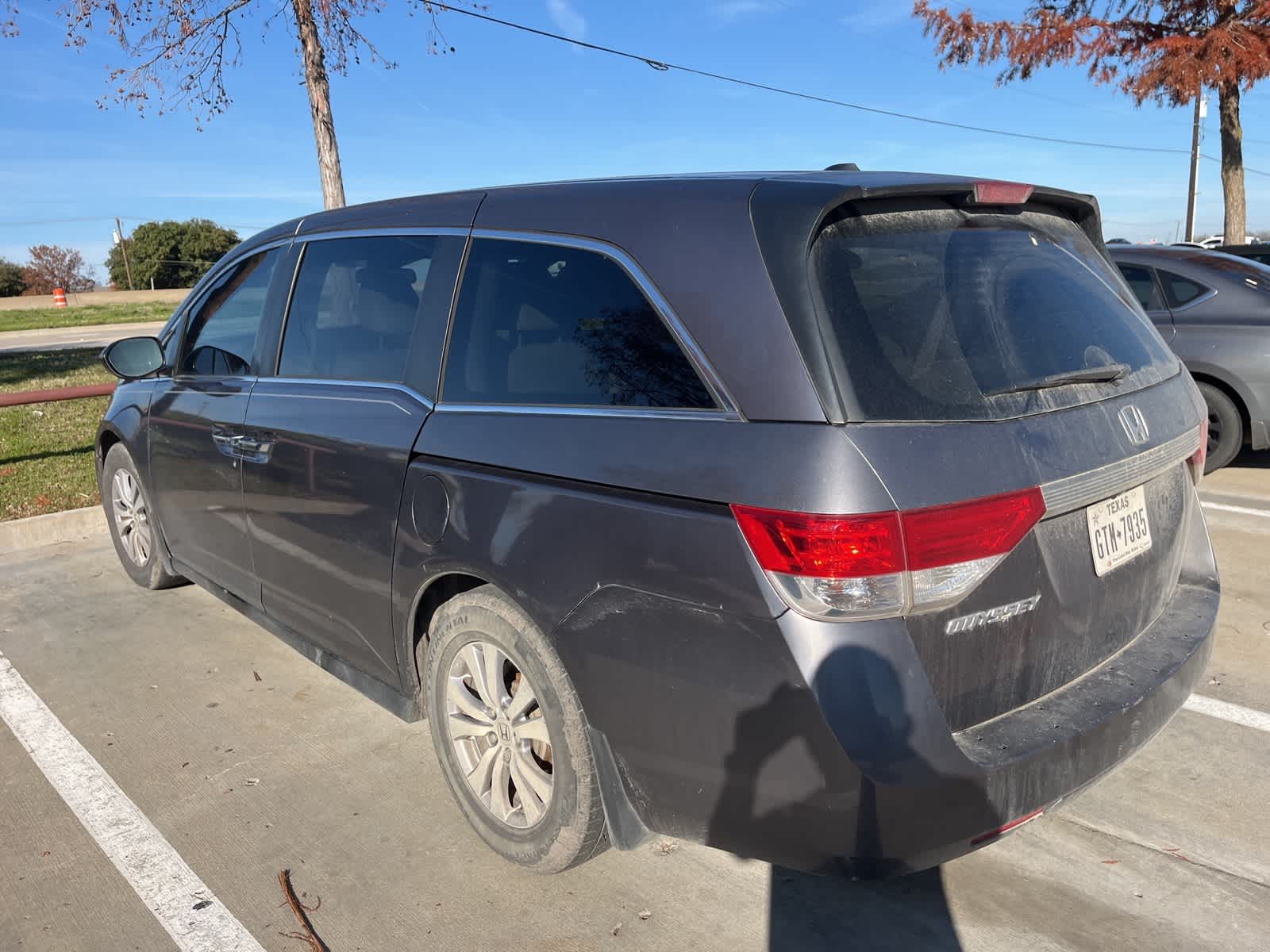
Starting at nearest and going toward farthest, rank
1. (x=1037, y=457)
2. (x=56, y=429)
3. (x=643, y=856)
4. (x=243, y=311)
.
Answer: (x=1037, y=457), (x=643, y=856), (x=243, y=311), (x=56, y=429)

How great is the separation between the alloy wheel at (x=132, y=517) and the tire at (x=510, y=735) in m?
2.70

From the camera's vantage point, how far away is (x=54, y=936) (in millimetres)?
2576

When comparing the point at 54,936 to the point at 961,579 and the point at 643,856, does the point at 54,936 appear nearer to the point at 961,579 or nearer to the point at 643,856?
the point at 643,856

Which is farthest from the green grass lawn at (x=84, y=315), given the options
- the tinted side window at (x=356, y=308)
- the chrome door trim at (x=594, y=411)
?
the chrome door trim at (x=594, y=411)

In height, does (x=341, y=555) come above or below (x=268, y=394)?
below

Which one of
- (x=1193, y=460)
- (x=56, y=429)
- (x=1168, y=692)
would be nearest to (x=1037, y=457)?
(x=1168, y=692)

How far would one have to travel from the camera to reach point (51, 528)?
21.0 ft

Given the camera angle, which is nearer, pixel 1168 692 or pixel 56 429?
pixel 1168 692

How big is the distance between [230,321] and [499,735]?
237 centimetres

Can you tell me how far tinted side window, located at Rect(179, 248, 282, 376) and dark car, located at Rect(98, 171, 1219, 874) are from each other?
3.26ft

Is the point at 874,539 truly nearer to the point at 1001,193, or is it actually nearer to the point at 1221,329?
the point at 1001,193

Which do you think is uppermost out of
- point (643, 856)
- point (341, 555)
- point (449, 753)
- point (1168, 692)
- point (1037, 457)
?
point (1037, 457)

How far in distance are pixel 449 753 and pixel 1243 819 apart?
2313 mm

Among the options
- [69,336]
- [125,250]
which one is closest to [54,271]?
[125,250]
